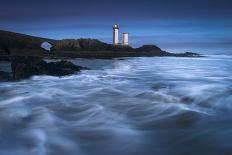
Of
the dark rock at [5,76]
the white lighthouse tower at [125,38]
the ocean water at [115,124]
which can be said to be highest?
the white lighthouse tower at [125,38]

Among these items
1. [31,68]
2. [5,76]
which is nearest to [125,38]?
[31,68]

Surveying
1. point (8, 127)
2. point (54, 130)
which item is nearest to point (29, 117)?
point (8, 127)

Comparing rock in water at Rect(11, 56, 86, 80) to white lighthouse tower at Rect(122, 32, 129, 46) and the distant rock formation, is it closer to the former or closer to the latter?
the distant rock formation

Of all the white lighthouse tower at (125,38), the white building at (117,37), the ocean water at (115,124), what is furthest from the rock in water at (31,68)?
the white lighthouse tower at (125,38)

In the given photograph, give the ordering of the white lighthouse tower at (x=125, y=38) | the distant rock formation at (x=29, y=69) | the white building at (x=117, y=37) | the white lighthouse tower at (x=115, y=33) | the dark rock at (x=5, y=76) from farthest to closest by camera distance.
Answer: the white lighthouse tower at (x=125, y=38) < the white building at (x=117, y=37) < the white lighthouse tower at (x=115, y=33) < the distant rock formation at (x=29, y=69) < the dark rock at (x=5, y=76)

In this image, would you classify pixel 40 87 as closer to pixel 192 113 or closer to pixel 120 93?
pixel 120 93

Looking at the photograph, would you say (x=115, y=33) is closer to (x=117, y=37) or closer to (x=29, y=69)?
(x=117, y=37)

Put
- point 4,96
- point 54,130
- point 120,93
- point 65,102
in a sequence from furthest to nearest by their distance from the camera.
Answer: point 120,93, point 4,96, point 65,102, point 54,130

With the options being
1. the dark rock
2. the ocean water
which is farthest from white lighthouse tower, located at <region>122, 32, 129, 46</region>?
the ocean water

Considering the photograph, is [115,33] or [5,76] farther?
[115,33]

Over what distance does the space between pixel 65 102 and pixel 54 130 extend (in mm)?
2949

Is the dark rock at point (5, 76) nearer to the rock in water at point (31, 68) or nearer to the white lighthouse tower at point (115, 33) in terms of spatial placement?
the rock in water at point (31, 68)

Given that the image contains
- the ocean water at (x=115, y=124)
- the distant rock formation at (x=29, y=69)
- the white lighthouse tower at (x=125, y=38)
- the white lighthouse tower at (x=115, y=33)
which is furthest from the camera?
the white lighthouse tower at (x=125, y=38)

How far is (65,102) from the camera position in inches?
321
